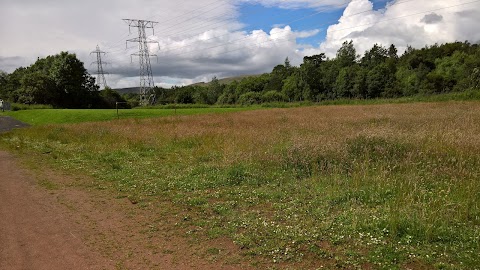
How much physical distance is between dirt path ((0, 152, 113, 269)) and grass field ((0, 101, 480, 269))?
173 centimetres

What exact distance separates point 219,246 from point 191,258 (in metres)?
0.54

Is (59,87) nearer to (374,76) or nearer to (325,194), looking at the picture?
(374,76)

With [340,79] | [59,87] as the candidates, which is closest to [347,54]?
[340,79]

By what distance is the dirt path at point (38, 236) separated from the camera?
5086mm

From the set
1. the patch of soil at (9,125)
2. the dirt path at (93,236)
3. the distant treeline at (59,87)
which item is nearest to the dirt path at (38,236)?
the dirt path at (93,236)

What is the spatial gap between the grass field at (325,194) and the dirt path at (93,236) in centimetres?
47

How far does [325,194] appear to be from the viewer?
24.9 ft

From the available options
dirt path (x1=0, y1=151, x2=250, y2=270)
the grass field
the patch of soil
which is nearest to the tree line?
the patch of soil

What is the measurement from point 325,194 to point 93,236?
484 centimetres

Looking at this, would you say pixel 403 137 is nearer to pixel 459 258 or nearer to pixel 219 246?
pixel 459 258

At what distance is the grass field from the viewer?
16.6ft

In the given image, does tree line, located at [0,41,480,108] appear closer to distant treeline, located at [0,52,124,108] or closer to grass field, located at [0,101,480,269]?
distant treeline, located at [0,52,124,108]

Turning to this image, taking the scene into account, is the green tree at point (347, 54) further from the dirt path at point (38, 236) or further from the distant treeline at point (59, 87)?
the dirt path at point (38, 236)

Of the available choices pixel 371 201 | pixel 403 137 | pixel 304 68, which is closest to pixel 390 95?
pixel 304 68
